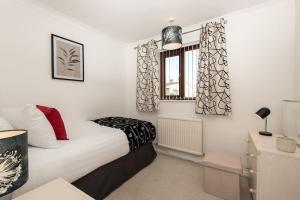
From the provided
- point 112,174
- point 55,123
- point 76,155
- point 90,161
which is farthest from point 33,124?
point 112,174

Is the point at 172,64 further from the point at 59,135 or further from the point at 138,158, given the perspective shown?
the point at 59,135

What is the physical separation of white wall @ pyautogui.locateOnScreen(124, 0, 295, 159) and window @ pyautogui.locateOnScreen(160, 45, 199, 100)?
21.9 inches

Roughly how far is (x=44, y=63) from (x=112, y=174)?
177 cm

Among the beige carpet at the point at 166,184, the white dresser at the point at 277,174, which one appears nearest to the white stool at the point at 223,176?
the beige carpet at the point at 166,184

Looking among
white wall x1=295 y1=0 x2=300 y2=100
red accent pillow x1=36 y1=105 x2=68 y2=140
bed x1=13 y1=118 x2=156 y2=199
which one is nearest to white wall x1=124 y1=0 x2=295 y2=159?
white wall x1=295 y1=0 x2=300 y2=100

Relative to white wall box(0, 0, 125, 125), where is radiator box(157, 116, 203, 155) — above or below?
below

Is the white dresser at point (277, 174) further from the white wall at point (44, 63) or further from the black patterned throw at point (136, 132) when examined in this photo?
the white wall at point (44, 63)

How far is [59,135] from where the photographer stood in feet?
5.11

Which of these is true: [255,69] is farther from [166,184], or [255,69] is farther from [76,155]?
[76,155]

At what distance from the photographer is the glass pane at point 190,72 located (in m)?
2.49

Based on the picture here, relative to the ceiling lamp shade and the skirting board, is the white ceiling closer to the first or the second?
the ceiling lamp shade

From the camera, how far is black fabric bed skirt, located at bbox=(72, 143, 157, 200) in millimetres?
1450

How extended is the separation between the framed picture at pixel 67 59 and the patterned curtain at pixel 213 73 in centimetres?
196

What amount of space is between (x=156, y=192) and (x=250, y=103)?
1678 millimetres
